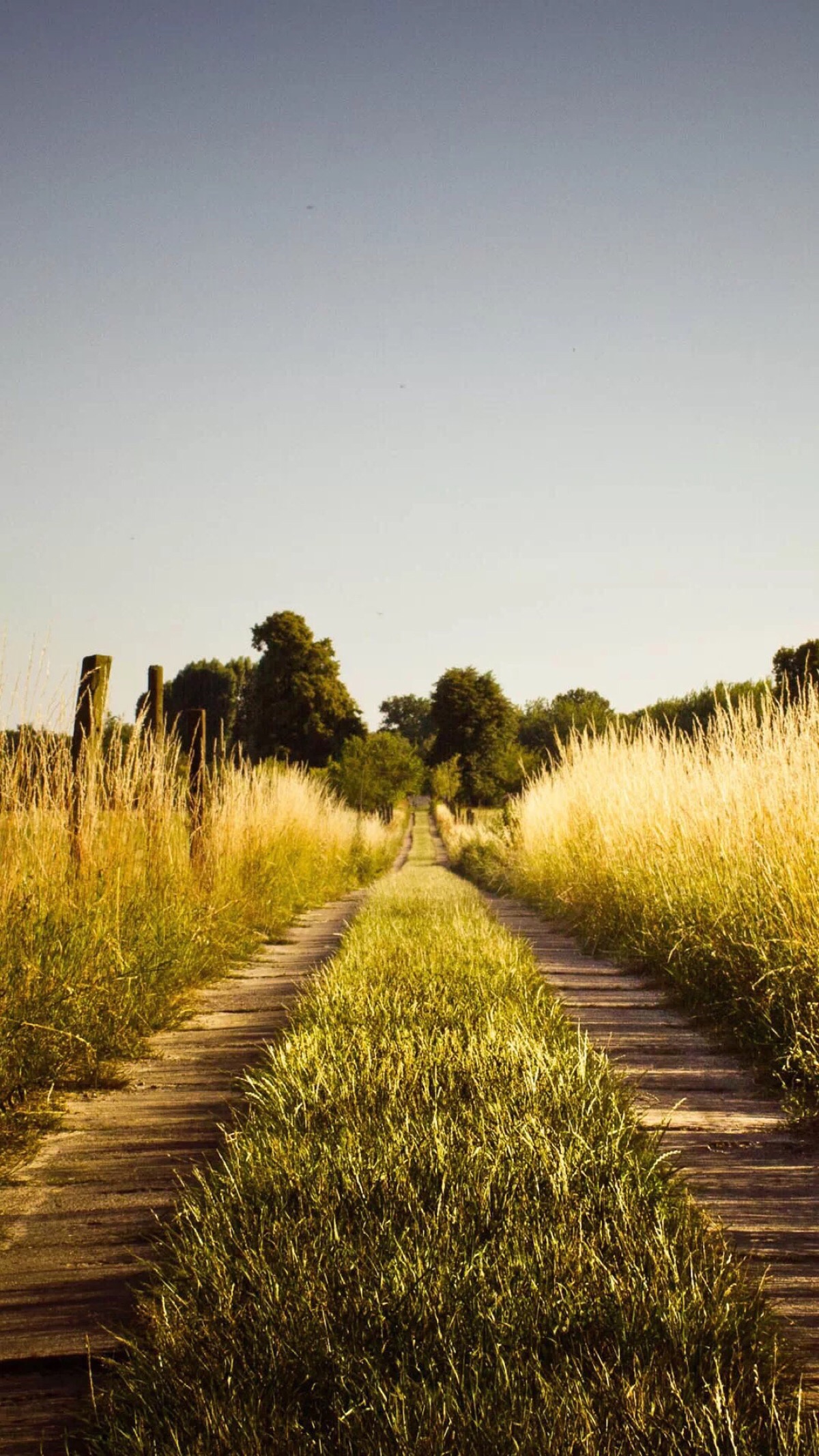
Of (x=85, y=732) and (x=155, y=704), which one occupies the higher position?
(x=155, y=704)

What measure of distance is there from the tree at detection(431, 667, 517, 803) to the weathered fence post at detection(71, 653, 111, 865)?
3099 cm

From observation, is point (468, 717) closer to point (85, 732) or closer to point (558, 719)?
point (558, 719)

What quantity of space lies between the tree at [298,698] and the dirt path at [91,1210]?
1344 inches

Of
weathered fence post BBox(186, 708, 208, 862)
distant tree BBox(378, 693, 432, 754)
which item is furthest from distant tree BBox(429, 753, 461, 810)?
distant tree BBox(378, 693, 432, 754)

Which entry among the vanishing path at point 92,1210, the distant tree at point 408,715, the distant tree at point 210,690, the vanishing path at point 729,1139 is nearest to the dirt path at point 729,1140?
the vanishing path at point 729,1139

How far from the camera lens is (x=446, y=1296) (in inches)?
62.7

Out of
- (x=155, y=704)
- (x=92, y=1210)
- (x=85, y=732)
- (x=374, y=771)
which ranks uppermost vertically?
(x=155, y=704)

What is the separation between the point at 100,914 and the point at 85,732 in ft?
4.40

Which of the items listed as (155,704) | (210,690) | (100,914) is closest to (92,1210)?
(100,914)

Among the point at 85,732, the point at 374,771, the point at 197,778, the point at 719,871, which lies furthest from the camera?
the point at 374,771

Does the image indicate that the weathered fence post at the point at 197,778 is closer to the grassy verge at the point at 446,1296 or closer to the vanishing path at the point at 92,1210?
the vanishing path at the point at 92,1210

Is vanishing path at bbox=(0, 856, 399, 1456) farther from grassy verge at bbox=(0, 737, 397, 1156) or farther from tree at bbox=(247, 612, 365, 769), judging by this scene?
tree at bbox=(247, 612, 365, 769)

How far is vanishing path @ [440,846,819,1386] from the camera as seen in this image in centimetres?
191

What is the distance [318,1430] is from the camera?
1323 mm
